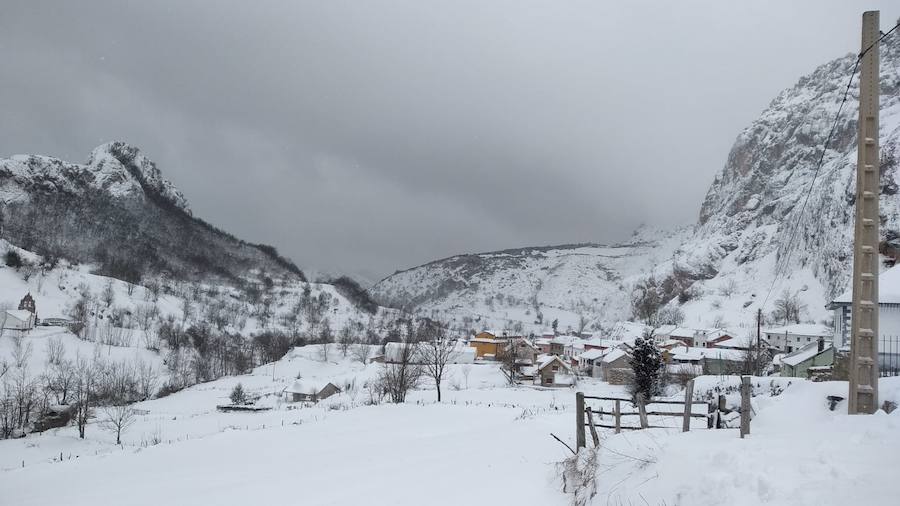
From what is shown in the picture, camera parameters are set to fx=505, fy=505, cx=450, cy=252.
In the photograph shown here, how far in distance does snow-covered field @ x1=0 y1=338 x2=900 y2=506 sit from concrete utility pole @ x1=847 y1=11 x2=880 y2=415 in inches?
20.1

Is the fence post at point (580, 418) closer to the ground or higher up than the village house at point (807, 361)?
higher up

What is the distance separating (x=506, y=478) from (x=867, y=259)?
8.97 meters

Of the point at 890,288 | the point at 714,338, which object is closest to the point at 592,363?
the point at 714,338

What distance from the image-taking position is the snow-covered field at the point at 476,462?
235 inches

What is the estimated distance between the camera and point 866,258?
27.8 feet

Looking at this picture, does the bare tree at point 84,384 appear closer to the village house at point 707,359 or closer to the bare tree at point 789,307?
the village house at point 707,359

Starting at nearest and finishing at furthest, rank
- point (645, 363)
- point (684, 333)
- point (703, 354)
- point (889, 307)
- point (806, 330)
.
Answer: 1. point (889, 307)
2. point (645, 363)
3. point (703, 354)
4. point (806, 330)
5. point (684, 333)

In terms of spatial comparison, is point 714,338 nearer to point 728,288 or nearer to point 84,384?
point 728,288

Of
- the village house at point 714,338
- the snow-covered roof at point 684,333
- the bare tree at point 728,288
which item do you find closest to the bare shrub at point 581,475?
the village house at point 714,338

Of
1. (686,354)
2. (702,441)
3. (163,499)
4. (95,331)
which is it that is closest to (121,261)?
(95,331)

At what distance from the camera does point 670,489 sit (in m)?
6.85

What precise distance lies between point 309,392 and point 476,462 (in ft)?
151

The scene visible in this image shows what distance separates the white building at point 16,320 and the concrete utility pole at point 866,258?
106 meters

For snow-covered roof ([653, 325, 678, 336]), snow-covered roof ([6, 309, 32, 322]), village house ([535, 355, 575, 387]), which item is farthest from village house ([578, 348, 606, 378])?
snow-covered roof ([6, 309, 32, 322])
